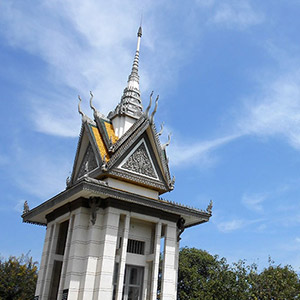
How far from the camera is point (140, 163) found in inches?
847

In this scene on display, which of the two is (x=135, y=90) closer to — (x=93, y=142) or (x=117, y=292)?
(x=93, y=142)

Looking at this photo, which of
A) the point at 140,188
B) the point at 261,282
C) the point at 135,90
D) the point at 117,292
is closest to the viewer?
the point at 117,292

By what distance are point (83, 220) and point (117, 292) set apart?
366 cm

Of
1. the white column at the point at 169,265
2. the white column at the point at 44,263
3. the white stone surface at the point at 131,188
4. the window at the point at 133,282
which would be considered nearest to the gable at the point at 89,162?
the white stone surface at the point at 131,188

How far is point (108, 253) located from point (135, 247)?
2.35m

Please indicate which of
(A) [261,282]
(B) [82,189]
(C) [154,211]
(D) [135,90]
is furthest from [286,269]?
(B) [82,189]

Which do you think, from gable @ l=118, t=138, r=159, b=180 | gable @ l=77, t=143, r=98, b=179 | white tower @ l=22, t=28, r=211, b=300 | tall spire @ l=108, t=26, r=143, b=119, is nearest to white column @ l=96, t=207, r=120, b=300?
white tower @ l=22, t=28, r=211, b=300

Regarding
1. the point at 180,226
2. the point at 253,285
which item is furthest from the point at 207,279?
the point at 180,226

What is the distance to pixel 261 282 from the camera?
2847cm

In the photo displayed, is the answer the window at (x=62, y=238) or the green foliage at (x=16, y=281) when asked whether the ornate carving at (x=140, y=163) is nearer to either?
the window at (x=62, y=238)

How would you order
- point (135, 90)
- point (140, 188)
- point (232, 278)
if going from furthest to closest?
point (232, 278) < point (135, 90) < point (140, 188)

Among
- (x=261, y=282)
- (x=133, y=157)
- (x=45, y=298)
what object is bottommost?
(x=45, y=298)

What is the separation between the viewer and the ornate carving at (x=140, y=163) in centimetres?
2109

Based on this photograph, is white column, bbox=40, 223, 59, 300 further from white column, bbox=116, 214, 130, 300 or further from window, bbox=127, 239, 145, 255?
white column, bbox=116, 214, 130, 300
